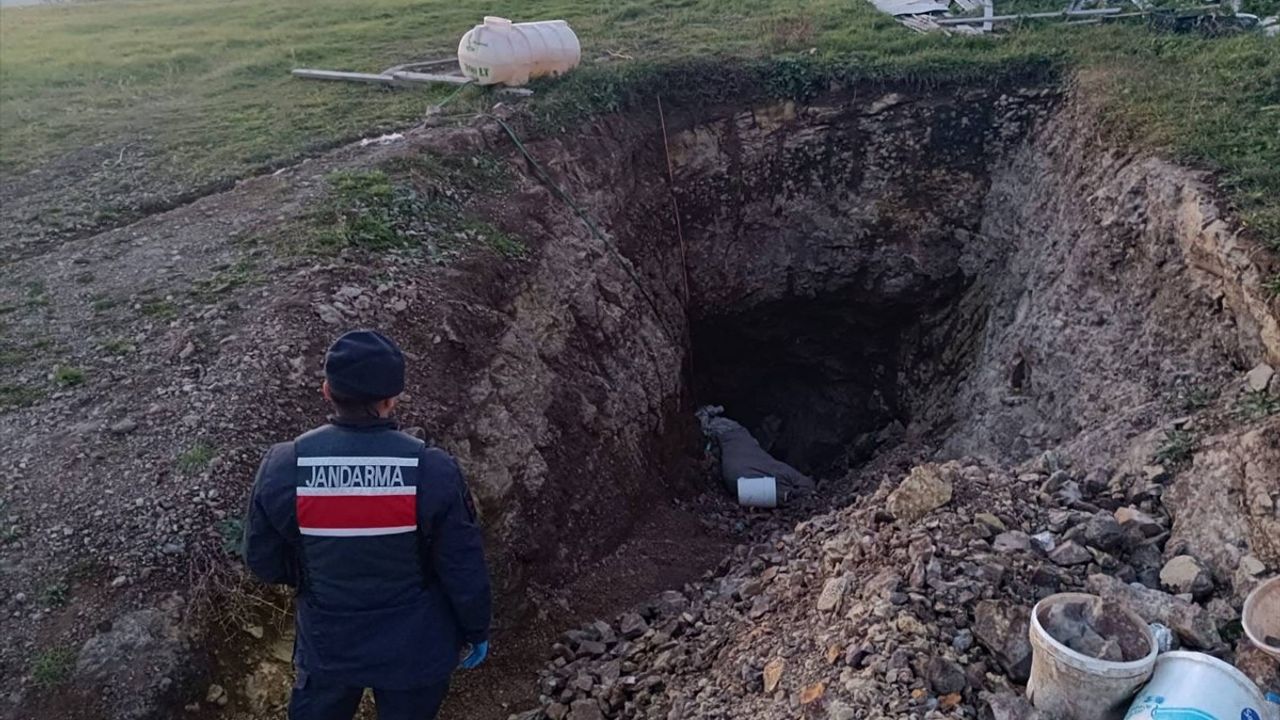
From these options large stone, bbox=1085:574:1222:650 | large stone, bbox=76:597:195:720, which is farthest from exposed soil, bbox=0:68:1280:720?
large stone, bbox=1085:574:1222:650

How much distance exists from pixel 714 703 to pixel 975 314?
5718mm

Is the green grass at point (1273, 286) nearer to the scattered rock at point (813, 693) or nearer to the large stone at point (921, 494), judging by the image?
the large stone at point (921, 494)

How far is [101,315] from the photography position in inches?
220

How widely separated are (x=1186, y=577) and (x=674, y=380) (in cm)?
472

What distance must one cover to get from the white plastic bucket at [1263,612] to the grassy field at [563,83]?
102 inches

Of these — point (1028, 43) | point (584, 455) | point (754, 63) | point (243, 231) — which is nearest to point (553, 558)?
point (584, 455)

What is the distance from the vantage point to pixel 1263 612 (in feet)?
11.0

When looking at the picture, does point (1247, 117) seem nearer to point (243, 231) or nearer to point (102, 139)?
point (243, 231)

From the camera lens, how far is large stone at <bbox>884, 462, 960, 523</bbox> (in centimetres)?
443

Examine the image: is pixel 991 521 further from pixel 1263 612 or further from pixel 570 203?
pixel 570 203

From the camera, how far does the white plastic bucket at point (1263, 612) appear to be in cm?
329

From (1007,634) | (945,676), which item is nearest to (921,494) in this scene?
(1007,634)

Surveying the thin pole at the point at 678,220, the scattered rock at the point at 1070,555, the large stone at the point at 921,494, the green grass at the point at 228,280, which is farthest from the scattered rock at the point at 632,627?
the thin pole at the point at 678,220

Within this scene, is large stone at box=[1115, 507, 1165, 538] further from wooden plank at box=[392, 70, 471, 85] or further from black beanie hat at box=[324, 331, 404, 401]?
wooden plank at box=[392, 70, 471, 85]
